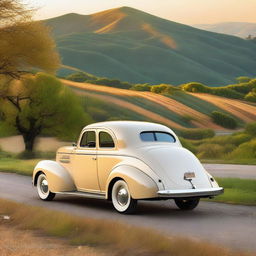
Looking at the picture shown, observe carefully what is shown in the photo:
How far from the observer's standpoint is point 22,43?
32719mm

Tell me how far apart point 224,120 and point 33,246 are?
50618mm

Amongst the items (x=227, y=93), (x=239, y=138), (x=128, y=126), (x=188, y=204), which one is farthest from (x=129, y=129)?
(x=227, y=93)

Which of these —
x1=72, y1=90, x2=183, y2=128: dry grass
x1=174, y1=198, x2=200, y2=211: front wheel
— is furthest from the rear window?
x1=72, y1=90, x2=183, y2=128: dry grass

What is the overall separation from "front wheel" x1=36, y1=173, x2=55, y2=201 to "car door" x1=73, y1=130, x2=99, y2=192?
1153mm

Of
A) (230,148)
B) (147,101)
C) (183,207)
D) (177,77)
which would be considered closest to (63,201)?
(183,207)

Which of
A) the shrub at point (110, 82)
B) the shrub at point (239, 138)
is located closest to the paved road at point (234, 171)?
the shrub at point (239, 138)

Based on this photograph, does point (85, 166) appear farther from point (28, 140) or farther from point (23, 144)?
point (23, 144)

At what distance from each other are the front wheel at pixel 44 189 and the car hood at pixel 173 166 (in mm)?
3370

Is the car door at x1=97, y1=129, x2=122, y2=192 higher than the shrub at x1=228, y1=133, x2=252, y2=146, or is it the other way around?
the car door at x1=97, y1=129, x2=122, y2=192

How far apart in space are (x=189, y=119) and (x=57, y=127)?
57.4ft

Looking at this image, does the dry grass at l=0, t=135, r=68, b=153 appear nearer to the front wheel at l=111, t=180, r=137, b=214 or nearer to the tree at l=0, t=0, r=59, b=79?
the tree at l=0, t=0, r=59, b=79

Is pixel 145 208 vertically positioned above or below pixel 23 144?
above

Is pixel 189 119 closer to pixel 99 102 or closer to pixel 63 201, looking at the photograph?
pixel 99 102

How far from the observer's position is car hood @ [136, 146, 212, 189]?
12344 mm
